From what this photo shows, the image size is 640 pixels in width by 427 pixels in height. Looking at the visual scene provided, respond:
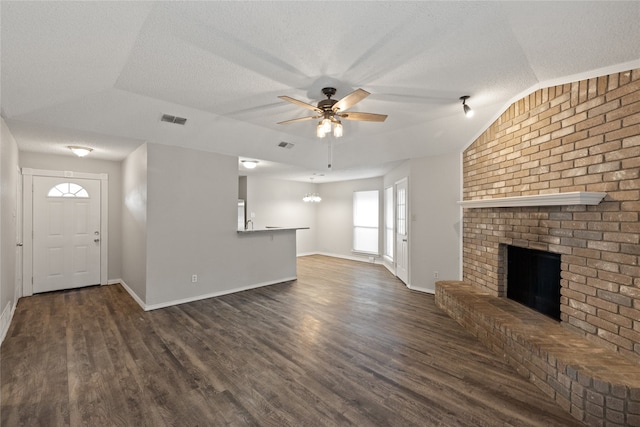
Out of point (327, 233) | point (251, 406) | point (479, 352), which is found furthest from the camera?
point (327, 233)

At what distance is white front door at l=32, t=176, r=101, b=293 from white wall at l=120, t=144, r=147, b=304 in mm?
527

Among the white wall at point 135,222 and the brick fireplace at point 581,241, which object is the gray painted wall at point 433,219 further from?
the white wall at point 135,222

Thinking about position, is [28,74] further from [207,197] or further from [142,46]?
[207,197]

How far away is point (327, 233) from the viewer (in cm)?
901

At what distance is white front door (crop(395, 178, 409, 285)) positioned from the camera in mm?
5500

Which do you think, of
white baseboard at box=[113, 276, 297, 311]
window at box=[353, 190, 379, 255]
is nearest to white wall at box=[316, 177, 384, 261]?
window at box=[353, 190, 379, 255]

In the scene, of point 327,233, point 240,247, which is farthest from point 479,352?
point 327,233

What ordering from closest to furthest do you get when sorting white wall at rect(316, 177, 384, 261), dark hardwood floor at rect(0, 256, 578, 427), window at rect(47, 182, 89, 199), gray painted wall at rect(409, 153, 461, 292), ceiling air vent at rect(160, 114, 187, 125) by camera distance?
dark hardwood floor at rect(0, 256, 578, 427) → ceiling air vent at rect(160, 114, 187, 125) → gray painted wall at rect(409, 153, 461, 292) → window at rect(47, 182, 89, 199) → white wall at rect(316, 177, 384, 261)

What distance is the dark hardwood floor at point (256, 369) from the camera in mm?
2000

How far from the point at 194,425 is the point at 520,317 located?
319 cm

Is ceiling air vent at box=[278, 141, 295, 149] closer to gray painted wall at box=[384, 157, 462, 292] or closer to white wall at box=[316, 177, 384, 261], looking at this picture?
gray painted wall at box=[384, 157, 462, 292]

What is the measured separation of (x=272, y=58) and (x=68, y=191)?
516cm

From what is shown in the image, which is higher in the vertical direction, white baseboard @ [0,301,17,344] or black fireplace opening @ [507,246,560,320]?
black fireplace opening @ [507,246,560,320]

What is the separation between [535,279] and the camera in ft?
10.6
